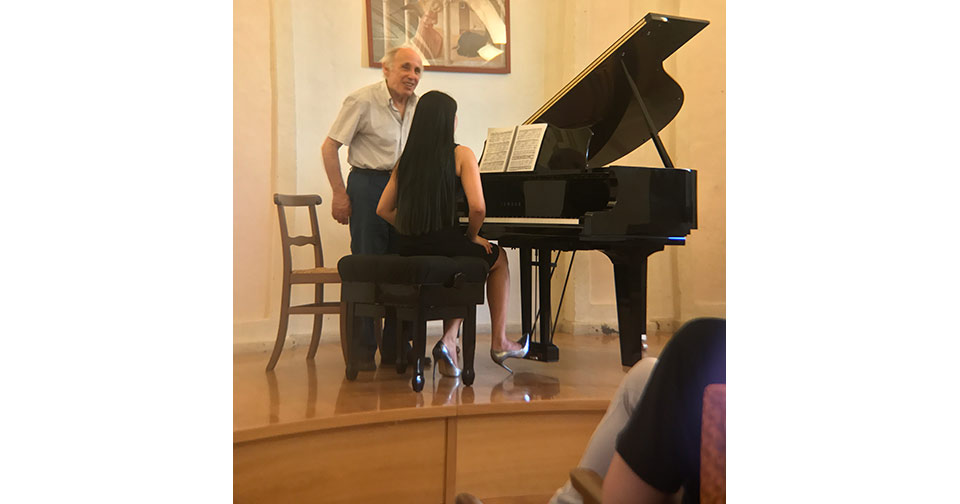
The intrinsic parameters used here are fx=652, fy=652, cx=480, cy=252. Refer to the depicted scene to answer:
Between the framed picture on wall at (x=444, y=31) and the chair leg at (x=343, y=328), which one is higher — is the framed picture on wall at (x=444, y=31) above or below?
above

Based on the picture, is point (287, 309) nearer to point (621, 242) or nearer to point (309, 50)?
point (309, 50)

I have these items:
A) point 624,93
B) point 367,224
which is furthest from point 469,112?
point 624,93

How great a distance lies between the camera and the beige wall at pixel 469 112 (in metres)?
1.37

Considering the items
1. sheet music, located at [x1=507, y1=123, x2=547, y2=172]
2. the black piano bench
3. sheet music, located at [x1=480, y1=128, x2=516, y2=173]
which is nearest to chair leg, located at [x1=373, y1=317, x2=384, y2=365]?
the black piano bench

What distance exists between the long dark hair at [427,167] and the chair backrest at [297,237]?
0.19 meters

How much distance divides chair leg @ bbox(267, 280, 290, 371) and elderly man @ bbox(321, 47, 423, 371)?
16cm

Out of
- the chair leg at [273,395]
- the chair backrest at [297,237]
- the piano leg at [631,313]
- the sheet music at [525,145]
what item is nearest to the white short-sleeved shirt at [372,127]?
the chair backrest at [297,237]

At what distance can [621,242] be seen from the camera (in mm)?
1909

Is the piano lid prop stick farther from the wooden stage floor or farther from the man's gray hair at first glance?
the man's gray hair

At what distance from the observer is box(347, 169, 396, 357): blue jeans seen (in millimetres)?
1452

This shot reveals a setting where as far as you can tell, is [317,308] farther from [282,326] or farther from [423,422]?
[423,422]

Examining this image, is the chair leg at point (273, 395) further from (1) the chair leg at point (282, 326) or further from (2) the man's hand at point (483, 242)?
(2) the man's hand at point (483, 242)
